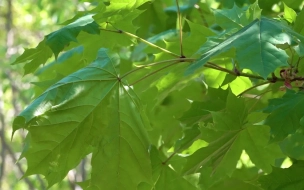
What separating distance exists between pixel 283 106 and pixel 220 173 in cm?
30

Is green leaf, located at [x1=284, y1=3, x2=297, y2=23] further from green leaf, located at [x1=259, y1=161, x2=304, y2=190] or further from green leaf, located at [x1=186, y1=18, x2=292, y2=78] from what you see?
green leaf, located at [x1=259, y1=161, x2=304, y2=190]

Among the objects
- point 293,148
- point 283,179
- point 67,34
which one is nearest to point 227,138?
point 283,179

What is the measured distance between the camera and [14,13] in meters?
7.46

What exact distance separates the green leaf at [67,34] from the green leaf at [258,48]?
0.38 metres

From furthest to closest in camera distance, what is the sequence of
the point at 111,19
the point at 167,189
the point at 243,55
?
the point at 111,19 < the point at 167,189 < the point at 243,55

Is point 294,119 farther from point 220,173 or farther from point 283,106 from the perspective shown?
point 220,173

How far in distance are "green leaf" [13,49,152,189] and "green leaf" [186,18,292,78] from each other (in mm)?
319

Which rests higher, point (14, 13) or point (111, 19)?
point (111, 19)

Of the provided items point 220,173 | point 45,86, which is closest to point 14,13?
point 45,86

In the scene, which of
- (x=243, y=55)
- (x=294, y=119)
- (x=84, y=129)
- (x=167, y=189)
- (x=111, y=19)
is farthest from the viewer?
(x=111, y=19)

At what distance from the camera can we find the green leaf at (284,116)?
3.34ft

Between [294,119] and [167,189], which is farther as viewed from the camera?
[167,189]

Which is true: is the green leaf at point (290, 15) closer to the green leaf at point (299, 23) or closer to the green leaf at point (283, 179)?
the green leaf at point (299, 23)

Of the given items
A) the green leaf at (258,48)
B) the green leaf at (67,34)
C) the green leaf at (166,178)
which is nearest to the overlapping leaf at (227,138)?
the green leaf at (166,178)
